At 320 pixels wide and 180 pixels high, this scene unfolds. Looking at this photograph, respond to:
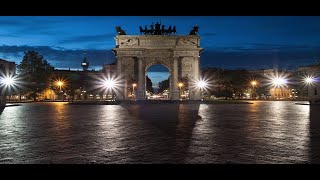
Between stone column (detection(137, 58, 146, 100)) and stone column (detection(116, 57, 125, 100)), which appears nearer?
stone column (detection(137, 58, 146, 100))

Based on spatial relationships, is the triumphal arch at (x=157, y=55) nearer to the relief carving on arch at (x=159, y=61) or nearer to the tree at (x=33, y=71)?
the relief carving on arch at (x=159, y=61)

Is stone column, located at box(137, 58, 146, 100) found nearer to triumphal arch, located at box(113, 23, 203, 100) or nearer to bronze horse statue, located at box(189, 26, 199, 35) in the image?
triumphal arch, located at box(113, 23, 203, 100)

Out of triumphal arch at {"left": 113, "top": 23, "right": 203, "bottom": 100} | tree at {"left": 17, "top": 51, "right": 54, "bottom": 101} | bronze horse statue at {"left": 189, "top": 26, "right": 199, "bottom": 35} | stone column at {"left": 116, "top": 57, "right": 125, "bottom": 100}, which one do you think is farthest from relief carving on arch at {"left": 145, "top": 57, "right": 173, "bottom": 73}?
tree at {"left": 17, "top": 51, "right": 54, "bottom": 101}

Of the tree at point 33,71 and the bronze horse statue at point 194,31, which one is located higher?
the bronze horse statue at point 194,31

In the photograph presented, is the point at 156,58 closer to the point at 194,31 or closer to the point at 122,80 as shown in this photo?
the point at 122,80

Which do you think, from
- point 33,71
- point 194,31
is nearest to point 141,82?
point 194,31

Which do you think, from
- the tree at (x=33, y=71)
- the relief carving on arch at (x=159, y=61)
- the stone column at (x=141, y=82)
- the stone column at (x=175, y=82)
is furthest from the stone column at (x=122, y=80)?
the tree at (x=33, y=71)

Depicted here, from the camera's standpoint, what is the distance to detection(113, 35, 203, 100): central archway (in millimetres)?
62469

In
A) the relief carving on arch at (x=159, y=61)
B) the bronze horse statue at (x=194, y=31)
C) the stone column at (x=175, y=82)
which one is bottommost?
the stone column at (x=175, y=82)

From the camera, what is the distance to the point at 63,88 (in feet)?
284

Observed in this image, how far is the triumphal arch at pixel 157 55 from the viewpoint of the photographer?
6247 cm

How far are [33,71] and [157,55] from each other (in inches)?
863
